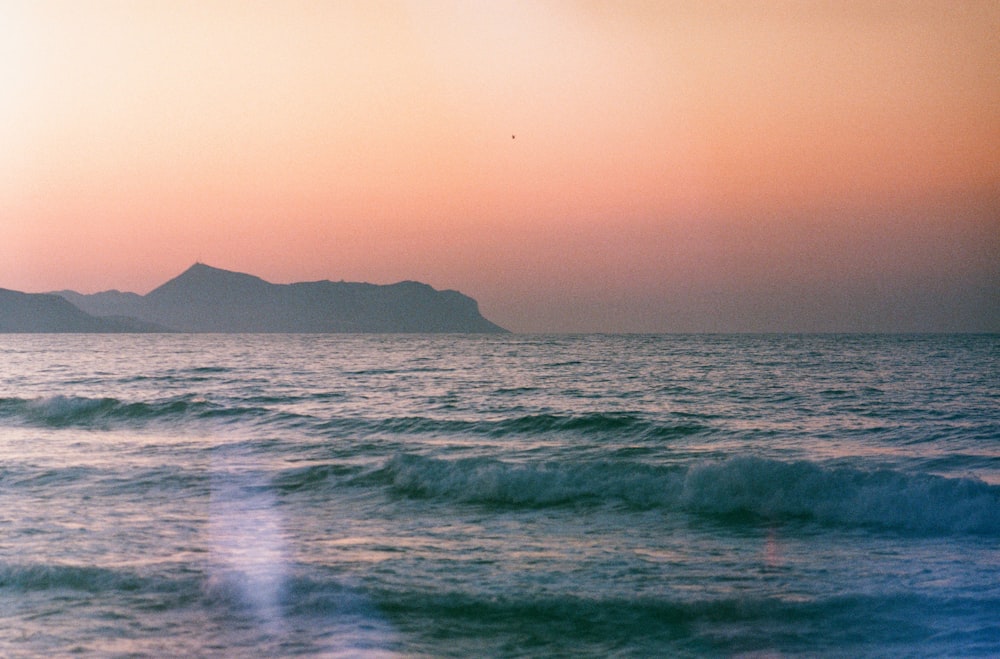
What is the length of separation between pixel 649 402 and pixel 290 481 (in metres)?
17.0

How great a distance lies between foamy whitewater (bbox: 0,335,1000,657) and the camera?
29.2 feet

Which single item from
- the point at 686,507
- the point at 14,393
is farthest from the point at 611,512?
the point at 14,393

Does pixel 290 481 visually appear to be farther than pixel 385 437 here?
No

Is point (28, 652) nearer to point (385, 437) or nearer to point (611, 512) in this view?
point (611, 512)

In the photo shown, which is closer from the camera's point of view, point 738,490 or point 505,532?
point 505,532

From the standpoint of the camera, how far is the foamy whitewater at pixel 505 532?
350 inches

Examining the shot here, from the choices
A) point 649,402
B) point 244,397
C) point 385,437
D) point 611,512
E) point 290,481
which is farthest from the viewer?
point 244,397

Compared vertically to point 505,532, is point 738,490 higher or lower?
higher

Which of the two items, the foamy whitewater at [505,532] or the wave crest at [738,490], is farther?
the wave crest at [738,490]

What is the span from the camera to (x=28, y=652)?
8328 mm

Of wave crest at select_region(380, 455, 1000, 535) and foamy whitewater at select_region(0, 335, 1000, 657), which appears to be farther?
wave crest at select_region(380, 455, 1000, 535)

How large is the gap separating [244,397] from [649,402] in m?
16.2

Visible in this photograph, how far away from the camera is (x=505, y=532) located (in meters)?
13.1

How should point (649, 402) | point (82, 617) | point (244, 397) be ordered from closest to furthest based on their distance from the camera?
point (82, 617) → point (649, 402) → point (244, 397)
